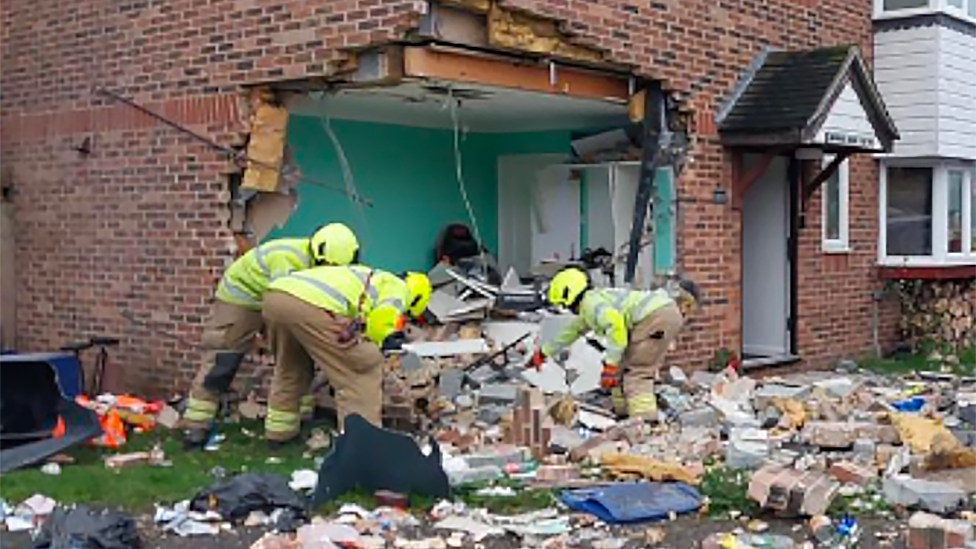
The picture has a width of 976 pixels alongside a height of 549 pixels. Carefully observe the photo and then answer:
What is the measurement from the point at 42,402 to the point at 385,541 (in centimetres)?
358

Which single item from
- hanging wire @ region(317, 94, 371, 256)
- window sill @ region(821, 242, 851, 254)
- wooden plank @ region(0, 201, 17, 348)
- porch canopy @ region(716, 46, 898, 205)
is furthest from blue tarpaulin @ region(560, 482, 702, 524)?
wooden plank @ region(0, 201, 17, 348)

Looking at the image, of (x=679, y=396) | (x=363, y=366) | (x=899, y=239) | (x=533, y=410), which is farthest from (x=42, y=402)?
(x=899, y=239)

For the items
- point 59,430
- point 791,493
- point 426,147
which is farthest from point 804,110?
point 59,430

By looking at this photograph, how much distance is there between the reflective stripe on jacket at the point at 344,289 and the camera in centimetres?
872

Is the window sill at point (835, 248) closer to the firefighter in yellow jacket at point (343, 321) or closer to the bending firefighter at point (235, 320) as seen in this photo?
the firefighter in yellow jacket at point (343, 321)

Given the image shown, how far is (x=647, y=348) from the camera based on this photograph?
10.3m

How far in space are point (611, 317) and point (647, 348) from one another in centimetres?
57

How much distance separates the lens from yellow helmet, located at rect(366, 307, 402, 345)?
878 centimetres

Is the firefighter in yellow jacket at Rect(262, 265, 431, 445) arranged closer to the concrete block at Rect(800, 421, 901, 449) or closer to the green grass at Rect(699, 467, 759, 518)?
the green grass at Rect(699, 467, 759, 518)

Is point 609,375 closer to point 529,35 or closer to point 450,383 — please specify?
point 450,383

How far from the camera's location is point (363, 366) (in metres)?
8.98

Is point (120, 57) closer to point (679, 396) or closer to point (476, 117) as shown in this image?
point (476, 117)

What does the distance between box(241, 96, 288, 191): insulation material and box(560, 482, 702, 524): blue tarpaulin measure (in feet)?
14.1

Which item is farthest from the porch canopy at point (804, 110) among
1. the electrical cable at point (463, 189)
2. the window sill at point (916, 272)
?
the electrical cable at point (463, 189)
